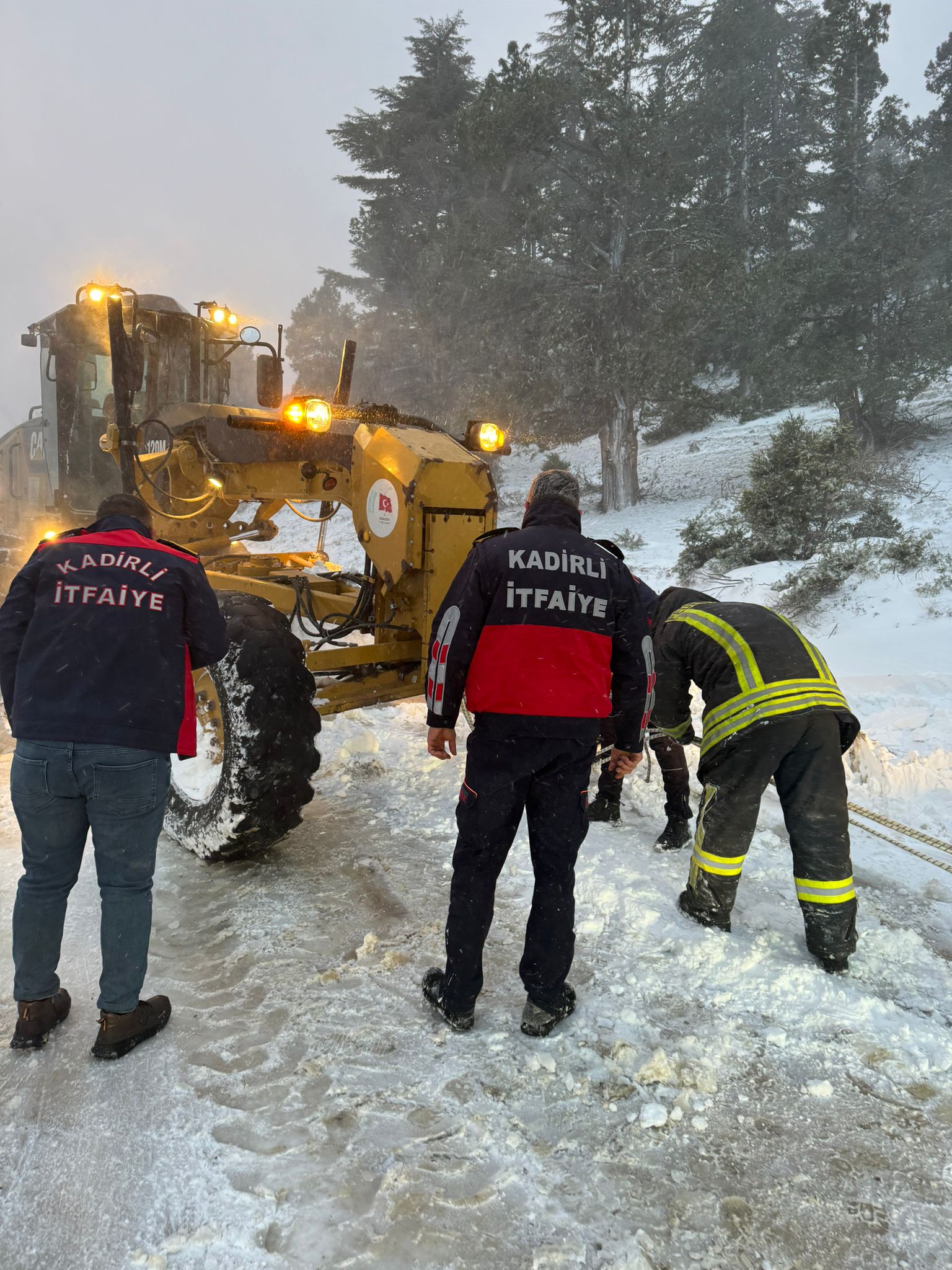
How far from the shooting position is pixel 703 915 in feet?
10.7

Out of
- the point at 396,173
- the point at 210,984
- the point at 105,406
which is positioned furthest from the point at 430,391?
the point at 210,984

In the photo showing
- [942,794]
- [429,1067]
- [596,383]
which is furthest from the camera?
[596,383]

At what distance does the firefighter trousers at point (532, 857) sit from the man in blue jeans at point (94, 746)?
102cm

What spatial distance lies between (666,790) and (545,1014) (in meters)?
1.96

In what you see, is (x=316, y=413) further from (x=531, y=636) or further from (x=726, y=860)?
(x=726, y=860)

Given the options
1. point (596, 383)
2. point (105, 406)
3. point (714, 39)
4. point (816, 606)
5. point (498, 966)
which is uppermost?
point (714, 39)

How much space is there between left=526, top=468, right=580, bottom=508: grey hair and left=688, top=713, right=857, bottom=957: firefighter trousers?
124 cm

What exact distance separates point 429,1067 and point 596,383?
1414cm

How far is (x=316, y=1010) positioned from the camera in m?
2.68

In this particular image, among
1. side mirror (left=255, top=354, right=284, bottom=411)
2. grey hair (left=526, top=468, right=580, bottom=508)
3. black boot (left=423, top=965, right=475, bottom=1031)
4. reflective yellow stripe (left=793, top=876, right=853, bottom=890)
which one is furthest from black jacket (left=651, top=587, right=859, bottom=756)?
side mirror (left=255, top=354, right=284, bottom=411)

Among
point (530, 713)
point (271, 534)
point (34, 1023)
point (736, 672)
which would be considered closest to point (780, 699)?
point (736, 672)

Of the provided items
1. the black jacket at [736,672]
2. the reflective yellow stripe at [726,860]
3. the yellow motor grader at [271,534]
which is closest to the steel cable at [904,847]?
the black jacket at [736,672]

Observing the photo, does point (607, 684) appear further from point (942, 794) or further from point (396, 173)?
point (396, 173)

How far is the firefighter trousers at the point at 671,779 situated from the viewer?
4184 millimetres
